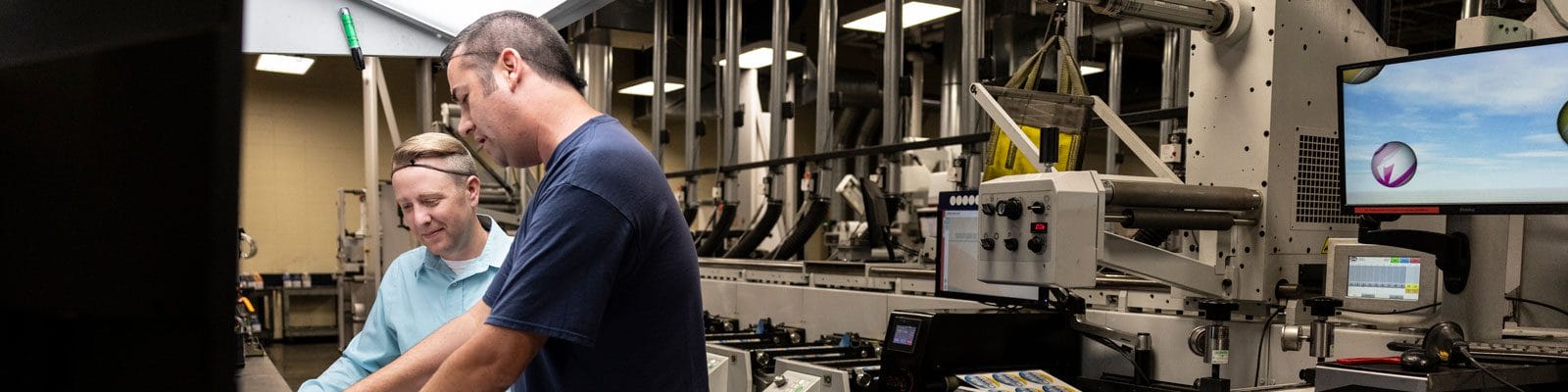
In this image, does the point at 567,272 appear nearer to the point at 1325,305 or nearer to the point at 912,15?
the point at 1325,305

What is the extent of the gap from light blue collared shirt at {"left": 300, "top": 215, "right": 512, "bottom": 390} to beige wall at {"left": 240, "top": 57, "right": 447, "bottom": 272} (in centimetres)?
944

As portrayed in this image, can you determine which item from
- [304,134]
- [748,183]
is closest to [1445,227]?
[748,183]

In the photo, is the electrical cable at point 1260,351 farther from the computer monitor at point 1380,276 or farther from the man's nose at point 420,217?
the man's nose at point 420,217

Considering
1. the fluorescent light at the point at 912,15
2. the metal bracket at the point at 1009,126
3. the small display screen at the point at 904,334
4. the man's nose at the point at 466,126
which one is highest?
the fluorescent light at the point at 912,15

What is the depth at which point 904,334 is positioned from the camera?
9.54 feet

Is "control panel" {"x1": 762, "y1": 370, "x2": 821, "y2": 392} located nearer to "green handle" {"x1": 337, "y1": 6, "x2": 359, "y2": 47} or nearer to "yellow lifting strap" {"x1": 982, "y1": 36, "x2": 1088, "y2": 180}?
"yellow lifting strap" {"x1": 982, "y1": 36, "x2": 1088, "y2": 180}

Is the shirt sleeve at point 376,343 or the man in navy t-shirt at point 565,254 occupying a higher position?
the man in navy t-shirt at point 565,254

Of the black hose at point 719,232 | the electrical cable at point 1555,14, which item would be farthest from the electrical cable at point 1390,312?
the black hose at point 719,232

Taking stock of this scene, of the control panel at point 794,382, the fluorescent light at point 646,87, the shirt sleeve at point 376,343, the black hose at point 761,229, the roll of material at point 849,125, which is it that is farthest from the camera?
the roll of material at point 849,125

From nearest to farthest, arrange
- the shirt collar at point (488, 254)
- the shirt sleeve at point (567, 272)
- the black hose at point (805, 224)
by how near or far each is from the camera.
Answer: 1. the shirt sleeve at point (567, 272)
2. the shirt collar at point (488, 254)
3. the black hose at point (805, 224)

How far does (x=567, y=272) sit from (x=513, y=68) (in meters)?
0.30

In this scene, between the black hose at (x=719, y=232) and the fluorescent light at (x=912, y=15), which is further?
the black hose at (x=719, y=232)

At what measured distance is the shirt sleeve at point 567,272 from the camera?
47.3 inches

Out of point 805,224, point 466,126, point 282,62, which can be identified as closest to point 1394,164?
point 466,126
